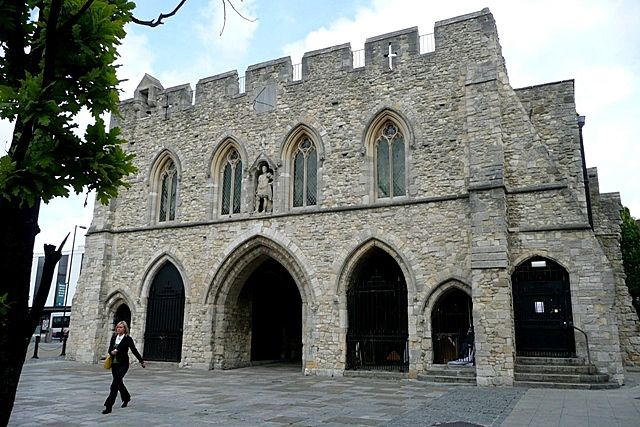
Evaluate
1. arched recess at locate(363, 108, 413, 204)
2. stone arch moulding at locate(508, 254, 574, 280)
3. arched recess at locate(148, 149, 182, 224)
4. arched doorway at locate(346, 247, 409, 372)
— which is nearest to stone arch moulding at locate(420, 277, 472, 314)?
arched doorway at locate(346, 247, 409, 372)

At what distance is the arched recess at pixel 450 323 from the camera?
12688 mm

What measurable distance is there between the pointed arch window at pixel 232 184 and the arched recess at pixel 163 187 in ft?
5.60

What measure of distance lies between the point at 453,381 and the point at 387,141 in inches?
255

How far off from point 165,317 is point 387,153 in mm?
8572

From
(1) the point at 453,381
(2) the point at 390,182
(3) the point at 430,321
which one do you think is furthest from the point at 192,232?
(1) the point at 453,381

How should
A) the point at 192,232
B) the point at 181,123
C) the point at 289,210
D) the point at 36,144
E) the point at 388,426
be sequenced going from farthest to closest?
the point at 181,123, the point at 192,232, the point at 289,210, the point at 388,426, the point at 36,144

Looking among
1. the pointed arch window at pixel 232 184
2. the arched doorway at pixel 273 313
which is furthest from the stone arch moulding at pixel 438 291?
the pointed arch window at pixel 232 184

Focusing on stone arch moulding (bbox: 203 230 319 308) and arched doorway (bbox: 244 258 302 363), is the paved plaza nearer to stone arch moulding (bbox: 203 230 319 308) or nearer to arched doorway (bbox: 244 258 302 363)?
stone arch moulding (bbox: 203 230 319 308)

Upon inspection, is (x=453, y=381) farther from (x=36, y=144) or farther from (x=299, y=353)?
(x=36, y=144)

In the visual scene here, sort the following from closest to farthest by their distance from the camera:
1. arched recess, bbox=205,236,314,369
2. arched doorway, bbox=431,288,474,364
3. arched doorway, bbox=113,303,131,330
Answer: arched doorway, bbox=431,288,474,364, arched recess, bbox=205,236,314,369, arched doorway, bbox=113,303,131,330

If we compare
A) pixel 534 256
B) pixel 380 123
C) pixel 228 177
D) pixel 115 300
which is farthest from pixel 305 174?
pixel 115 300

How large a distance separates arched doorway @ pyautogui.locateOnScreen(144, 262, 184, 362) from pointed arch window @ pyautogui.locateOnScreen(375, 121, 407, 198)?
707cm

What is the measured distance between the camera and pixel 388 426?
6.84 m

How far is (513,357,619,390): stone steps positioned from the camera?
10602mm
